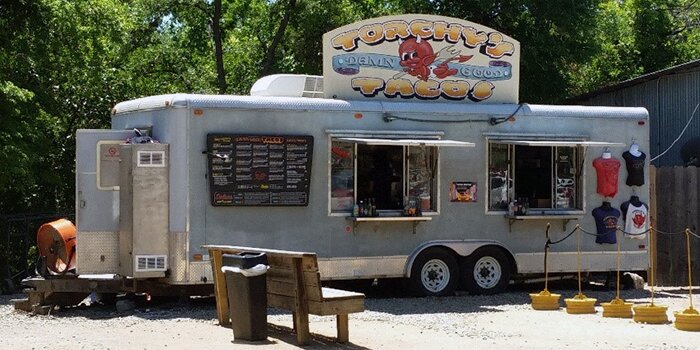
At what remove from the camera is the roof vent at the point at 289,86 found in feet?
54.3

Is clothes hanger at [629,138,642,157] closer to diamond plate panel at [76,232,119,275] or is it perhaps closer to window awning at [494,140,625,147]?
window awning at [494,140,625,147]

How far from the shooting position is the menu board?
15422mm

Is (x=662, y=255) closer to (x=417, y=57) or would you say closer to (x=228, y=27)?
(x=417, y=57)

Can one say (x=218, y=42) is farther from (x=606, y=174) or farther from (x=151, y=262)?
(x=151, y=262)

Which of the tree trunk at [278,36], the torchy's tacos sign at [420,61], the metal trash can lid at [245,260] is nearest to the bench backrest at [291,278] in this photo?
the metal trash can lid at [245,260]

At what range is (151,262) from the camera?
15086 mm

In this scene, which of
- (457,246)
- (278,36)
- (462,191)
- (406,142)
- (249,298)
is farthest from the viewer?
(278,36)

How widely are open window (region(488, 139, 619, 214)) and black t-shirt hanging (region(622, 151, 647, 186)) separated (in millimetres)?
322

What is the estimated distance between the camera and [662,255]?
756 inches

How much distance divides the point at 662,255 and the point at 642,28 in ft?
57.9

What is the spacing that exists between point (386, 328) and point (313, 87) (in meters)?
4.65

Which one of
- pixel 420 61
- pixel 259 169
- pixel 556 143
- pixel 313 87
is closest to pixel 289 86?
pixel 313 87

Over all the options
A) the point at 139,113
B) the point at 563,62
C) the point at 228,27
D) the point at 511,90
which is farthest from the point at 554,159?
the point at 228,27

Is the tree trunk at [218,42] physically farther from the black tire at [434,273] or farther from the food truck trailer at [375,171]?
the black tire at [434,273]
